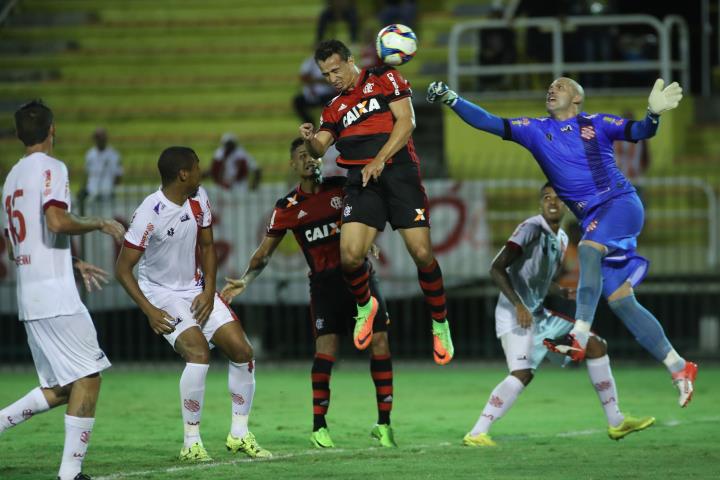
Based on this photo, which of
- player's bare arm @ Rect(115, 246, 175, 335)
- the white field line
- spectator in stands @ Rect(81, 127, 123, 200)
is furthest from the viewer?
spectator in stands @ Rect(81, 127, 123, 200)

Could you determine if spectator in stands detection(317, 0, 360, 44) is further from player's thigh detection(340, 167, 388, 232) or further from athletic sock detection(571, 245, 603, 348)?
athletic sock detection(571, 245, 603, 348)

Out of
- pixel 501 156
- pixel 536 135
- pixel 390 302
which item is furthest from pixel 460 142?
pixel 536 135

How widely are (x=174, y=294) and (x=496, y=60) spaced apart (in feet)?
39.7

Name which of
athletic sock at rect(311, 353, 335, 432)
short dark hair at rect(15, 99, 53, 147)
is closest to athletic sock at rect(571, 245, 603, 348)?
athletic sock at rect(311, 353, 335, 432)

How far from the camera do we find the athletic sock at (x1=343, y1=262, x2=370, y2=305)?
1042 centimetres

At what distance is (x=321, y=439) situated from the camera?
10.7m

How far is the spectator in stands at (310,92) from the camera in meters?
21.5

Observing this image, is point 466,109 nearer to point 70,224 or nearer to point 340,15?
point 70,224

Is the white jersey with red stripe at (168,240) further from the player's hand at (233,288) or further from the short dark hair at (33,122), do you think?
the short dark hair at (33,122)

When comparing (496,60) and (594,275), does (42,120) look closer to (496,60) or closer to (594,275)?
(594,275)

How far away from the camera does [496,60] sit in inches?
831

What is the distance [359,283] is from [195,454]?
1.74 metres

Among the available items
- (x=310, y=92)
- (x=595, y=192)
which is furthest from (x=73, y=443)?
(x=310, y=92)

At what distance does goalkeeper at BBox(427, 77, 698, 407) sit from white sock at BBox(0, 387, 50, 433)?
3.44 metres
